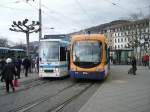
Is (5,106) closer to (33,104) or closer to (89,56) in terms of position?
(33,104)

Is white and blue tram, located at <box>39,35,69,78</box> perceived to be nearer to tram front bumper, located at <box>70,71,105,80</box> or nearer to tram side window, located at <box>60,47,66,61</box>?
tram side window, located at <box>60,47,66,61</box>

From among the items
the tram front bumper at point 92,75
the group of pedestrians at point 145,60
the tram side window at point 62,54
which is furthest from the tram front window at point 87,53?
the group of pedestrians at point 145,60

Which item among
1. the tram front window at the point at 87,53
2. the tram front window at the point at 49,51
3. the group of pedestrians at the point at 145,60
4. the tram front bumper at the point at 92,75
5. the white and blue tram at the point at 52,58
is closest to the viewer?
the tram front bumper at the point at 92,75

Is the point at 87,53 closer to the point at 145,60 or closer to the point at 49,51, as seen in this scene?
the point at 49,51

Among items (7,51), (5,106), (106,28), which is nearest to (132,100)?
(5,106)

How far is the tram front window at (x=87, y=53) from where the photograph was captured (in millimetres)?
22219

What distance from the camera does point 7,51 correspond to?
1855 inches

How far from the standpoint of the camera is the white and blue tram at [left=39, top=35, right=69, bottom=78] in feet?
79.0

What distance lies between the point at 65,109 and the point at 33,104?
153 centimetres

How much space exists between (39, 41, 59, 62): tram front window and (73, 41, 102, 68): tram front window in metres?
2.00

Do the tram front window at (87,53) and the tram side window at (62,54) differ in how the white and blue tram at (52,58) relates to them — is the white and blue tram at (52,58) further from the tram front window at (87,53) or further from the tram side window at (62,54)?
the tram front window at (87,53)

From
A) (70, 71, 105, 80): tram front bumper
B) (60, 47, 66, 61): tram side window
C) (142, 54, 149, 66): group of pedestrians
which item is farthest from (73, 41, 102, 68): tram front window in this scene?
(142, 54, 149, 66): group of pedestrians

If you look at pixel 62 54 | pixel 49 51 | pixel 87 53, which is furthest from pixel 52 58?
pixel 87 53

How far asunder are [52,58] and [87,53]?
308cm
